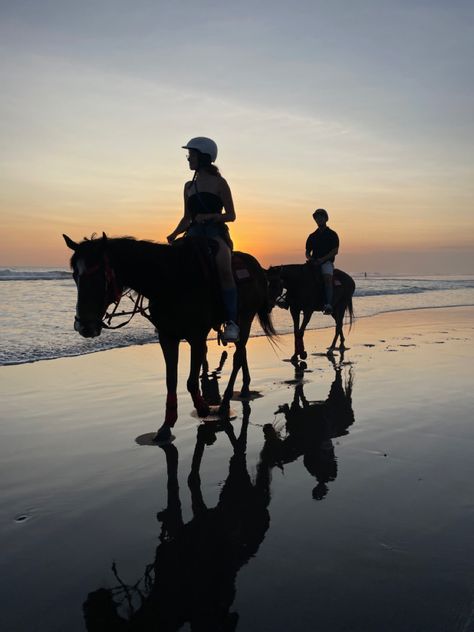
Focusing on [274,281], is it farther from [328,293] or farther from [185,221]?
[185,221]

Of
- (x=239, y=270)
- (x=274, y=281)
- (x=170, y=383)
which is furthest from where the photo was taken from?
(x=274, y=281)

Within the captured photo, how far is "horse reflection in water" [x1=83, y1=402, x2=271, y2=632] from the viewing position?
2389 mm

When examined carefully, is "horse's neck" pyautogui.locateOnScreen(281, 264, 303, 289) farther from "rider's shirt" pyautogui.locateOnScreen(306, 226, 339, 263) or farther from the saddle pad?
the saddle pad

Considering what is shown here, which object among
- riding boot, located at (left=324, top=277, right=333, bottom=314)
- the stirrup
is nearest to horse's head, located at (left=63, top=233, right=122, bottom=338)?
the stirrup

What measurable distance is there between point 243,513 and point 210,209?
401 centimetres

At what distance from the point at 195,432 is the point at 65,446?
1.54 metres

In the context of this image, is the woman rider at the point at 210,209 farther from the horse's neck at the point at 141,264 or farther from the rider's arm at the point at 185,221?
the horse's neck at the point at 141,264

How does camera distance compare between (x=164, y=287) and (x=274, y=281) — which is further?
(x=274, y=281)

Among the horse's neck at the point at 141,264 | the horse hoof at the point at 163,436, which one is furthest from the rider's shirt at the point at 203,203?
the horse hoof at the point at 163,436

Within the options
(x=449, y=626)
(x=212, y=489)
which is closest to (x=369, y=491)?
(x=212, y=489)

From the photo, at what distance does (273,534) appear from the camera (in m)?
3.23

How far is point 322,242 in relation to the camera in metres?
12.7

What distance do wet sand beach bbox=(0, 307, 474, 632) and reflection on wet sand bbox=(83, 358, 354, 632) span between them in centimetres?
1

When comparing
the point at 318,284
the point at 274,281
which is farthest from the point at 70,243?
the point at 318,284
